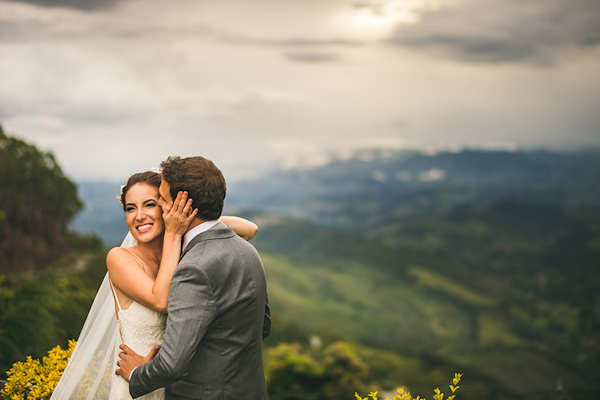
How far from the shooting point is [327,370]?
2839 centimetres

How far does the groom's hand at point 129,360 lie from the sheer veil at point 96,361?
33cm

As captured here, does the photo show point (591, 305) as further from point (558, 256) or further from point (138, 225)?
point (138, 225)

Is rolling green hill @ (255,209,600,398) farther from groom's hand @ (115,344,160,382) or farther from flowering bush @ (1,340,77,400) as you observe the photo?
groom's hand @ (115,344,160,382)

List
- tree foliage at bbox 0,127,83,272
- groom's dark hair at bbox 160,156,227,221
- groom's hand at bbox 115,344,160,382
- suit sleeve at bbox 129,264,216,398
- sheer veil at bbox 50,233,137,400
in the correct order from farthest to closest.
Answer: tree foliage at bbox 0,127,83,272
sheer veil at bbox 50,233,137,400
groom's hand at bbox 115,344,160,382
groom's dark hair at bbox 160,156,227,221
suit sleeve at bbox 129,264,216,398

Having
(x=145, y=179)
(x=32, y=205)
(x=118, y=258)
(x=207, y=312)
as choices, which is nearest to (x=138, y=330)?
(x=118, y=258)

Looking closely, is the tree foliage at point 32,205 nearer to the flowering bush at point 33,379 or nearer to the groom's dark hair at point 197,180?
the flowering bush at point 33,379

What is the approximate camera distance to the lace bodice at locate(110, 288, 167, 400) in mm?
2670

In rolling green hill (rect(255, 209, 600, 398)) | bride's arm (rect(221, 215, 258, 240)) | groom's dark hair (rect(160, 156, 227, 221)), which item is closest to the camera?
groom's dark hair (rect(160, 156, 227, 221))

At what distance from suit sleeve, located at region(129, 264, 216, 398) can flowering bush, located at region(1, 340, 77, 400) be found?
138 centimetres

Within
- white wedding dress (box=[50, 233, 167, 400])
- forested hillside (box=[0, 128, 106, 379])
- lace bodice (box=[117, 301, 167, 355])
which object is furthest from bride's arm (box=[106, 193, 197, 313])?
forested hillside (box=[0, 128, 106, 379])

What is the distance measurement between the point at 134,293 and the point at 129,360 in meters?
0.37

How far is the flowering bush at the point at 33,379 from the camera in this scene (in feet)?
10.5

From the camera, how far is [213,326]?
238cm

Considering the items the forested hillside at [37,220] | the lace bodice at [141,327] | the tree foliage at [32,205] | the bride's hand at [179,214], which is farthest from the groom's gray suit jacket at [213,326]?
the tree foliage at [32,205]
